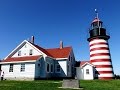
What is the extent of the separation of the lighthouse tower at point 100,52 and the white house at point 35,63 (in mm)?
4600

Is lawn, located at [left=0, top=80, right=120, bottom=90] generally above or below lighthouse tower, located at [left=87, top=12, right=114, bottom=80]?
below

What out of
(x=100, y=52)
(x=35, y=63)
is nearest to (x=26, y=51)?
(x=35, y=63)

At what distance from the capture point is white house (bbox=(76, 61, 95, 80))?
117 ft

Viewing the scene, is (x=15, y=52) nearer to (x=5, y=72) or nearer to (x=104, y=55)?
(x=5, y=72)

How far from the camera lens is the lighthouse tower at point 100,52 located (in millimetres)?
35062

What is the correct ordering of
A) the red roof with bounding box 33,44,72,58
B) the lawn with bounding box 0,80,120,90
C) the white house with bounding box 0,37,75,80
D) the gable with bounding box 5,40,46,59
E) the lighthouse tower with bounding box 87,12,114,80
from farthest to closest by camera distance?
the red roof with bounding box 33,44,72,58
the lighthouse tower with bounding box 87,12,114,80
the gable with bounding box 5,40,46,59
the white house with bounding box 0,37,75,80
the lawn with bounding box 0,80,120,90

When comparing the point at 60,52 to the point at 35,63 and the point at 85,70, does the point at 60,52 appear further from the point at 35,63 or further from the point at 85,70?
the point at 35,63

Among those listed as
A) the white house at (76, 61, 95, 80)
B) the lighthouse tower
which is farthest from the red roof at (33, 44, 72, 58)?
the lighthouse tower

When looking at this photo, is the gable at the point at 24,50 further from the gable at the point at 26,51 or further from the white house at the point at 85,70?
the white house at the point at 85,70

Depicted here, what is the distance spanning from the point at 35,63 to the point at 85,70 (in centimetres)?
1098

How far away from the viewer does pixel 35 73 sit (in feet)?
101

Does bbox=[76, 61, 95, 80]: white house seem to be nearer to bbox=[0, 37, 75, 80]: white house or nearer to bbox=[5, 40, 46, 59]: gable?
bbox=[0, 37, 75, 80]: white house

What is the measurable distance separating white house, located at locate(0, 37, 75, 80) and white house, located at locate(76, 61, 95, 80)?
1324 millimetres

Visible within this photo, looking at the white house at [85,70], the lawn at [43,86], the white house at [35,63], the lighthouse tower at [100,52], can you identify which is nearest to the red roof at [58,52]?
the white house at [35,63]
